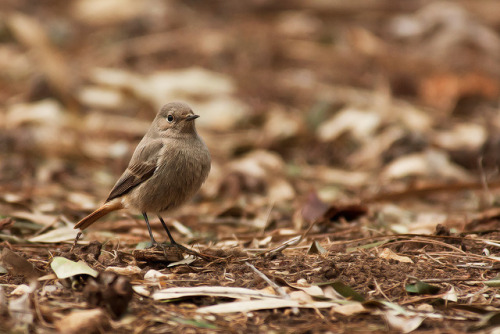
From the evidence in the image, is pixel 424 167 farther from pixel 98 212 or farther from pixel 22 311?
pixel 22 311

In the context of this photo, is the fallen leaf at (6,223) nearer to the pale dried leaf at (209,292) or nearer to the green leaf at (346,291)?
the pale dried leaf at (209,292)

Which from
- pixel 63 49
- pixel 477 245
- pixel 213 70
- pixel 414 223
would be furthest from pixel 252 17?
pixel 477 245

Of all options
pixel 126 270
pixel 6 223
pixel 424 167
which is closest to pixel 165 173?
pixel 126 270

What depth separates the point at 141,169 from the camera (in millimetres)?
5059

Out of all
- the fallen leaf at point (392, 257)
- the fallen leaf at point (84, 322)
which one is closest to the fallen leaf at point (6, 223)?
the fallen leaf at point (84, 322)

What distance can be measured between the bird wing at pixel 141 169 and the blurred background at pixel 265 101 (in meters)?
0.50

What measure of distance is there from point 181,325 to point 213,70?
781cm

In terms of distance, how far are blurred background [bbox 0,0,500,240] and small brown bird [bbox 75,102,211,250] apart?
18.1 inches

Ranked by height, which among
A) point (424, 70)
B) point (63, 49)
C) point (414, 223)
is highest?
point (63, 49)

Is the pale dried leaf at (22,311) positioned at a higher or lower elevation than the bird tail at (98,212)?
lower

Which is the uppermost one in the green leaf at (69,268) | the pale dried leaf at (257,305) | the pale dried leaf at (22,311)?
the green leaf at (69,268)

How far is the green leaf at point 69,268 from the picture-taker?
3727 mm

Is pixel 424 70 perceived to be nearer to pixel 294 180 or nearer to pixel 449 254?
pixel 294 180

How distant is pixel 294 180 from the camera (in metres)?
7.47
